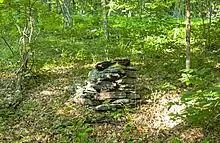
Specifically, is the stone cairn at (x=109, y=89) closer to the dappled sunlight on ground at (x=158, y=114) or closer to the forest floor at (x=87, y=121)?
the forest floor at (x=87, y=121)

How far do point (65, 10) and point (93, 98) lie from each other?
13.0m

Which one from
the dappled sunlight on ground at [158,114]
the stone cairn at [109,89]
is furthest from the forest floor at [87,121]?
the stone cairn at [109,89]

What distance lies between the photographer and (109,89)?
26.0ft

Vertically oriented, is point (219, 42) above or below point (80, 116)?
above

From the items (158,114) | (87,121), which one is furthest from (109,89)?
(158,114)

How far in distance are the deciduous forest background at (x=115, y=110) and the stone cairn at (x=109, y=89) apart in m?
0.21

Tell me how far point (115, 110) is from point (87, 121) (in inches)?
28.7

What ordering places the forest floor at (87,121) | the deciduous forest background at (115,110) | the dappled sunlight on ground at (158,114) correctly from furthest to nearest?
the dappled sunlight on ground at (158,114) < the forest floor at (87,121) < the deciduous forest background at (115,110)

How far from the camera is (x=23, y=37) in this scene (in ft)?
31.8

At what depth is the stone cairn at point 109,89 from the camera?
7765 millimetres

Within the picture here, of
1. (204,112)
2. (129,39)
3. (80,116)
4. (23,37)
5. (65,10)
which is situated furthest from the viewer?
(65,10)

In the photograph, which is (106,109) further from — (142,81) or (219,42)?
(219,42)

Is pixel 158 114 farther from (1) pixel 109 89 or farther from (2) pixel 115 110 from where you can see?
(1) pixel 109 89

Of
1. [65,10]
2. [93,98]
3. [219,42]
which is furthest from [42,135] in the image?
[65,10]
